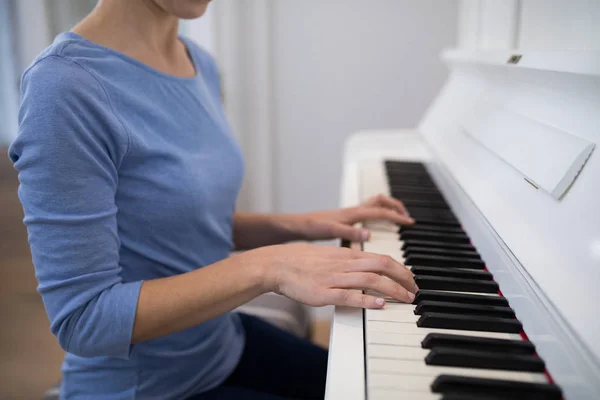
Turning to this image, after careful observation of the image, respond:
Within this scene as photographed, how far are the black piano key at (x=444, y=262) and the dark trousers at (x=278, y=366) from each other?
32cm

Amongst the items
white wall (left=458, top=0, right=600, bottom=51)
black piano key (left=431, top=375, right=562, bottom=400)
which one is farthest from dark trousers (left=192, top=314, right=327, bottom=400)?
white wall (left=458, top=0, right=600, bottom=51)

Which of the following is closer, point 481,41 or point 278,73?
point 481,41

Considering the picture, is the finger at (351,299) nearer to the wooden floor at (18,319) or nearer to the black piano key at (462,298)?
the black piano key at (462,298)

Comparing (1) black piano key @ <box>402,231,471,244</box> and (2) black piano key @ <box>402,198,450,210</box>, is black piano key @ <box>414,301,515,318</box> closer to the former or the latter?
(1) black piano key @ <box>402,231,471,244</box>

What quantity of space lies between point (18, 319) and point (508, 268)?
4.31 feet

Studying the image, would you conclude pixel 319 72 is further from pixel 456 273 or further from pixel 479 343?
pixel 479 343

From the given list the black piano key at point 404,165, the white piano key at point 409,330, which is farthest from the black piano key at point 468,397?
the black piano key at point 404,165

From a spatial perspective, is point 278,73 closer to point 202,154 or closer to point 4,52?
point 4,52

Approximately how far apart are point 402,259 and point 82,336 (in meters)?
0.44

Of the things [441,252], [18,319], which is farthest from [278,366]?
[18,319]

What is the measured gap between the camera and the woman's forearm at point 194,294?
2.21 feet

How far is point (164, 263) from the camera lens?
80cm

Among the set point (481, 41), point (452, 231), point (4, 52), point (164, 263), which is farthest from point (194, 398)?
point (4, 52)

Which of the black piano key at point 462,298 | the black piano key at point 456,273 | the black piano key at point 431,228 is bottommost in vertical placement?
the black piano key at point 462,298
